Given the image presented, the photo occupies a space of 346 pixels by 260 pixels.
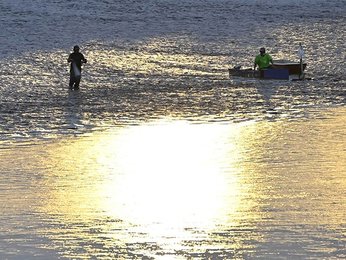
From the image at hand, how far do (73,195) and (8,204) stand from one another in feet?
2.85

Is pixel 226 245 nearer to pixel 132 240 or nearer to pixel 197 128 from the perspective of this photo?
pixel 132 240

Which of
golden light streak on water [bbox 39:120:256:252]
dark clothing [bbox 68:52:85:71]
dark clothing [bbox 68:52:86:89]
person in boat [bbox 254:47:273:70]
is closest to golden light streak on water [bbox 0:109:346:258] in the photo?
golden light streak on water [bbox 39:120:256:252]

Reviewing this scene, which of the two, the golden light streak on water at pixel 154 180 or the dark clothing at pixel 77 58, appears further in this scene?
the dark clothing at pixel 77 58

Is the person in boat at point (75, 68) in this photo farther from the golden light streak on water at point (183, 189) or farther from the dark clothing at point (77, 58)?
the golden light streak on water at point (183, 189)

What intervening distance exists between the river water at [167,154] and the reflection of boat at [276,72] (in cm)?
31

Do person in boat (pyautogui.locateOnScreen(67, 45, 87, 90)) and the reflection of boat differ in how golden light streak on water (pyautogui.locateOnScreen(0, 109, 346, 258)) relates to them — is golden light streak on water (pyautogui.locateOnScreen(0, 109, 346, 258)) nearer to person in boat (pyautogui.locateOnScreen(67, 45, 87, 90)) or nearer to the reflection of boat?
person in boat (pyautogui.locateOnScreen(67, 45, 87, 90))

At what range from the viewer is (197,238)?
9.54 meters

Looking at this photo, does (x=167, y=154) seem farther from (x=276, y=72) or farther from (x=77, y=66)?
(x=276, y=72)

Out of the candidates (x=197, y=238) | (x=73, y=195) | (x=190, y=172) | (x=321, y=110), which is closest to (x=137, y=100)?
(x=321, y=110)

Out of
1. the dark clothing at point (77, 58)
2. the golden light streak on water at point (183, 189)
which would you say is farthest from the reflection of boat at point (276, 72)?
the golden light streak on water at point (183, 189)

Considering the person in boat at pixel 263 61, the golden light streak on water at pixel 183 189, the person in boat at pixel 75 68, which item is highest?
Answer: the person in boat at pixel 263 61

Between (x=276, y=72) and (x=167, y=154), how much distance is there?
12.9m

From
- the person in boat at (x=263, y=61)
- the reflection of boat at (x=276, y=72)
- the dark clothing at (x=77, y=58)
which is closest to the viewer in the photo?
the dark clothing at (x=77, y=58)

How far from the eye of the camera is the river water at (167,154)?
379 inches
